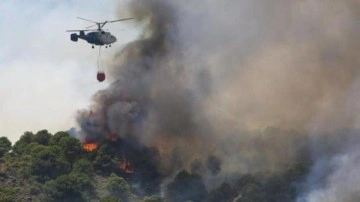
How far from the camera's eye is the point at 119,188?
188750mm

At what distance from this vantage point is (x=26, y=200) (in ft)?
597

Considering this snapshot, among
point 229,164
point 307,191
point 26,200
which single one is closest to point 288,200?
point 307,191

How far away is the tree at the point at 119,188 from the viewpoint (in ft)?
616

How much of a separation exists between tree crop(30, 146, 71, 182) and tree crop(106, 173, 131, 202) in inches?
358

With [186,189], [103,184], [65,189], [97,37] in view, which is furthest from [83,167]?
[97,37]

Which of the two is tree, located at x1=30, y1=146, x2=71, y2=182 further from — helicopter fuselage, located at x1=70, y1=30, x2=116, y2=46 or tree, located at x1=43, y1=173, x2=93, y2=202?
helicopter fuselage, located at x1=70, y1=30, x2=116, y2=46

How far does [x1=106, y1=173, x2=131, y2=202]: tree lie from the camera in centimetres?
18775

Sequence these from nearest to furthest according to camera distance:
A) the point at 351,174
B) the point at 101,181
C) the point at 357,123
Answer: the point at 351,174
the point at 357,123
the point at 101,181

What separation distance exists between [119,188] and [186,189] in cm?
1233

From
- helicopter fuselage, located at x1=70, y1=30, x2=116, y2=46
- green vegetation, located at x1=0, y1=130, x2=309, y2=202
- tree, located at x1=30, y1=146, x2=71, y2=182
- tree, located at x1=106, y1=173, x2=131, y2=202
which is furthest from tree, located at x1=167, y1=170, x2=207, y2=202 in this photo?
helicopter fuselage, located at x1=70, y1=30, x2=116, y2=46

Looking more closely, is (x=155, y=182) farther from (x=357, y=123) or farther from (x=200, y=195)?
(x=357, y=123)

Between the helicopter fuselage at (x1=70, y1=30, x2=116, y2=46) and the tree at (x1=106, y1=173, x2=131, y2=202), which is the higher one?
the helicopter fuselage at (x1=70, y1=30, x2=116, y2=46)

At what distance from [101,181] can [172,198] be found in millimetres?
17501

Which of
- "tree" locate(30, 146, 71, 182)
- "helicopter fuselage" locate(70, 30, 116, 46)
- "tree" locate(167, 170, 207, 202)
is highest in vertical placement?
"helicopter fuselage" locate(70, 30, 116, 46)
